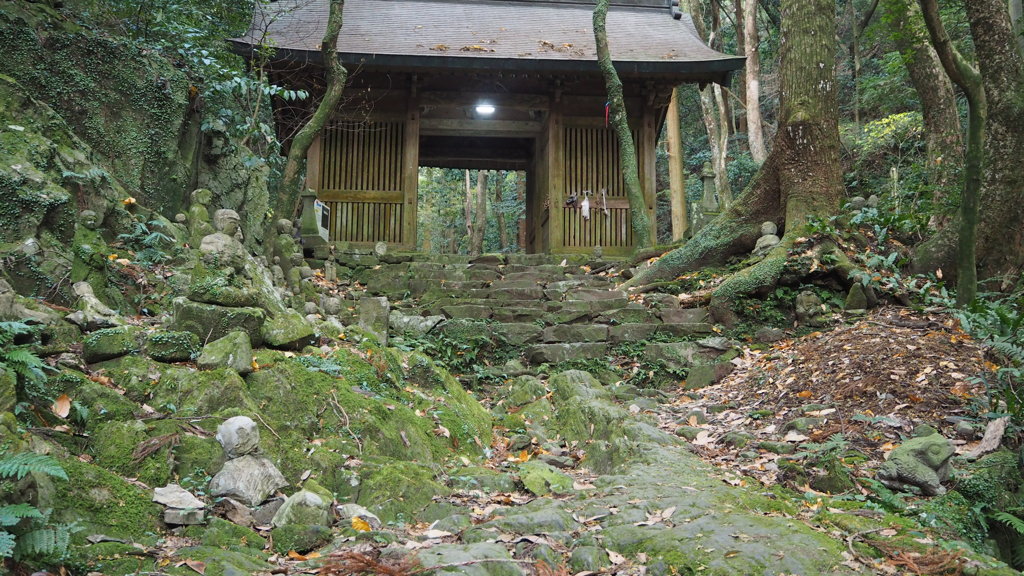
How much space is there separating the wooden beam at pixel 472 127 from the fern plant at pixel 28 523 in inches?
452

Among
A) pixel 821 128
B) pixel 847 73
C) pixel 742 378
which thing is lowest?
pixel 742 378

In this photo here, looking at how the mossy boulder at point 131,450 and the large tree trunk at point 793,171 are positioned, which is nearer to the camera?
the mossy boulder at point 131,450

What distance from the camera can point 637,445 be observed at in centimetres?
394

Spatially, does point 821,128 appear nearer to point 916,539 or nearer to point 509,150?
point 916,539

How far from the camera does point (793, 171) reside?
8.12 m

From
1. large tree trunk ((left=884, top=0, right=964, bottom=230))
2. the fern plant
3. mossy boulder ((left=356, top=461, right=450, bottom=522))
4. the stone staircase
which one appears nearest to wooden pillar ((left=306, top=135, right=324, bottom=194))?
the stone staircase

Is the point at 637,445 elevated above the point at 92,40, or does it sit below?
below

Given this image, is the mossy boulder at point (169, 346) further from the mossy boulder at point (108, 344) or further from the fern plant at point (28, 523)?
the fern plant at point (28, 523)

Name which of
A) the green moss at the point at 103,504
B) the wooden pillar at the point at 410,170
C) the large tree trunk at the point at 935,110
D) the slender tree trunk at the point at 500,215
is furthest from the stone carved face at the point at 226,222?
the slender tree trunk at the point at 500,215

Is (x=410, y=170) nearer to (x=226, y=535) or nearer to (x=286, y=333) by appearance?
(x=286, y=333)

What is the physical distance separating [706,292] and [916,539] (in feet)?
18.0

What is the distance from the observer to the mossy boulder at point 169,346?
373 centimetres

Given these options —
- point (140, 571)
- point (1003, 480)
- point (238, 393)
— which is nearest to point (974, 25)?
point (1003, 480)

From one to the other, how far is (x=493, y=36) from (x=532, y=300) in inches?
275
